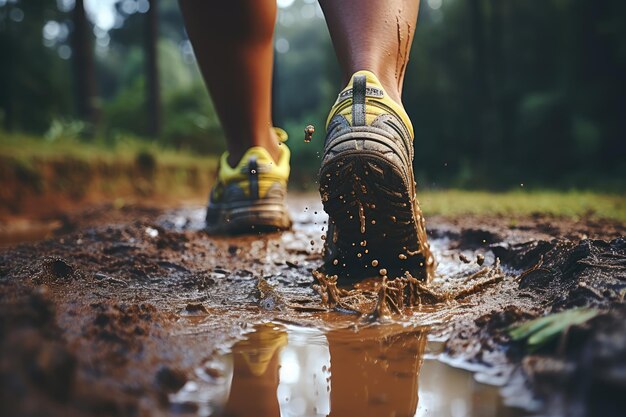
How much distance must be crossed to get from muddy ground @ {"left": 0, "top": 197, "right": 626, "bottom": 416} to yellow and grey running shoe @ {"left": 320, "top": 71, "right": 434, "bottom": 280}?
0.61 feet

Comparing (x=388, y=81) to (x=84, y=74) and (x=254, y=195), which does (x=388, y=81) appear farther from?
(x=84, y=74)

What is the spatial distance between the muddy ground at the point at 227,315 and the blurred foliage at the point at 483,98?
5.04m

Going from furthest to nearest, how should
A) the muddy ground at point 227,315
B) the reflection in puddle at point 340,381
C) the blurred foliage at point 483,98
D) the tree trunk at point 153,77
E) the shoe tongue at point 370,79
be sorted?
the tree trunk at point 153,77 → the blurred foliage at point 483,98 → the shoe tongue at point 370,79 → the reflection in puddle at point 340,381 → the muddy ground at point 227,315

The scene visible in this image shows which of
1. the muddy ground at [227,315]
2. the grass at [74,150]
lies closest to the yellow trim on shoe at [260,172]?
the muddy ground at [227,315]

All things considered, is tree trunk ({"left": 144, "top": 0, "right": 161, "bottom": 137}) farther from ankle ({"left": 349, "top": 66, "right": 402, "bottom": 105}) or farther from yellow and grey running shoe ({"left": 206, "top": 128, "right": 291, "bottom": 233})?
ankle ({"left": 349, "top": 66, "right": 402, "bottom": 105})

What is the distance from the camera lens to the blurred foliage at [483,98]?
9000mm

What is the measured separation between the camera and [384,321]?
1.26 metres

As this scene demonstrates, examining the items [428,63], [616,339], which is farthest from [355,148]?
[428,63]

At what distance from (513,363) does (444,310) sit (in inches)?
16.2

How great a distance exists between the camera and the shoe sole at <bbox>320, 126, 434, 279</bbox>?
1420 millimetres

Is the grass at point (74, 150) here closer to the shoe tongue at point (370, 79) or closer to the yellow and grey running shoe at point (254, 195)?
the yellow and grey running shoe at point (254, 195)

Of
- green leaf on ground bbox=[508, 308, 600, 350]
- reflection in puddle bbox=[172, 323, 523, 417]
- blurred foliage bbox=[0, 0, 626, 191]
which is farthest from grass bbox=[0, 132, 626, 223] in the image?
reflection in puddle bbox=[172, 323, 523, 417]

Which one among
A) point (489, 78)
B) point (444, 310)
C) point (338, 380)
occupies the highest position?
point (489, 78)

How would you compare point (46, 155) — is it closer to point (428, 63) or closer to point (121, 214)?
point (121, 214)
